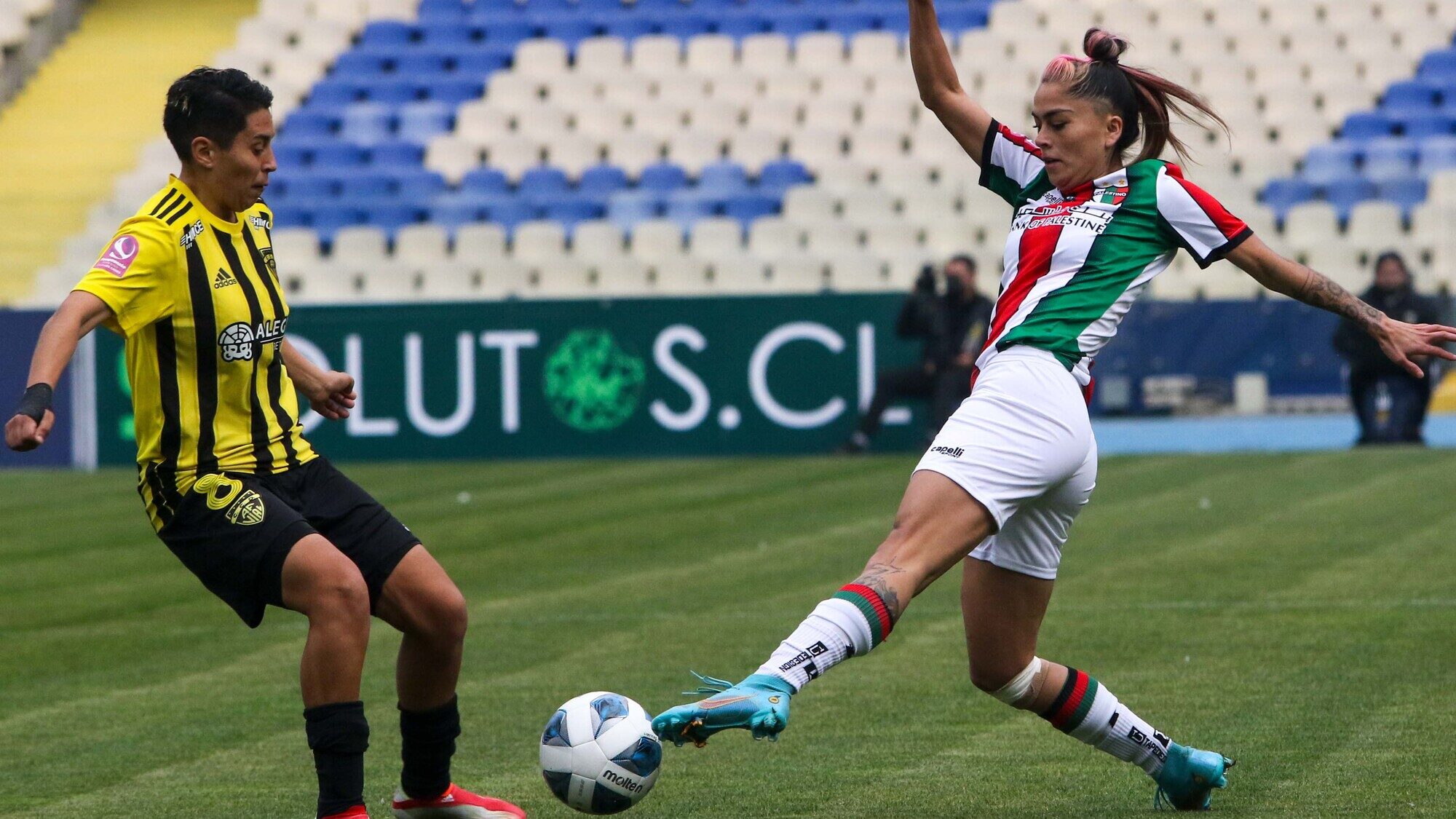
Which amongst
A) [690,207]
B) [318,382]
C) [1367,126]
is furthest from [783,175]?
[318,382]

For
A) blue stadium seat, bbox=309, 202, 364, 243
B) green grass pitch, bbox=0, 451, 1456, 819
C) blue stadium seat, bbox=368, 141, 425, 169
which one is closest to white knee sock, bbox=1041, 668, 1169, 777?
green grass pitch, bbox=0, 451, 1456, 819

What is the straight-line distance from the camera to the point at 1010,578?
5.20m

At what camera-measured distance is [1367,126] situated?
22500mm

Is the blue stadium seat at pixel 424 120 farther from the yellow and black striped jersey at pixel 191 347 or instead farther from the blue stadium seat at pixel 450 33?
the yellow and black striped jersey at pixel 191 347

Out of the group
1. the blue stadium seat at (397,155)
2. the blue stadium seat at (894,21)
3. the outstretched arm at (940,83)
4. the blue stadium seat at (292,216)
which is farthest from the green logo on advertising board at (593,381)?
the outstretched arm at (940,83)

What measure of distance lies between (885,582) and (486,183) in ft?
63.2

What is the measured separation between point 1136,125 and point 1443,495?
930cm

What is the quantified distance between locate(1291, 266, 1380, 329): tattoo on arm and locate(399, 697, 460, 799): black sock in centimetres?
254

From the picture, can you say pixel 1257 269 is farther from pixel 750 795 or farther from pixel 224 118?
pixel 224 118

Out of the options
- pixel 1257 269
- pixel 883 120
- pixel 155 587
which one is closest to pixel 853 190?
pixel 883 120

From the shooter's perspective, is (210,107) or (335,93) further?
(335,93)

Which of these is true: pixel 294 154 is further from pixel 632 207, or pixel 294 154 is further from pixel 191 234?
pixel 191 234

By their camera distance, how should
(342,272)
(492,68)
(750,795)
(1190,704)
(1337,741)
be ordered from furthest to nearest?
(492,68), (342,272), (1190,704), (1337,741), (750,795)

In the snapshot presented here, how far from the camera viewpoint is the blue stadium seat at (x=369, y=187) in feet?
76.8
